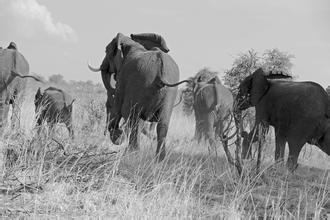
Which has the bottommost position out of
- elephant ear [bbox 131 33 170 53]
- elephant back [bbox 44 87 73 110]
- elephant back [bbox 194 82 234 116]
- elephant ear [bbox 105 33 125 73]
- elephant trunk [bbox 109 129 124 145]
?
elephant trunk [bbox 109 129 124 145]

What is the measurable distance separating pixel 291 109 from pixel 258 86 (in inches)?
30.1

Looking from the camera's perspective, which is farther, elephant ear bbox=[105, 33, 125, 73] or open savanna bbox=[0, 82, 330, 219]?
elephant ear bbox=[105, 33, 125, 73]

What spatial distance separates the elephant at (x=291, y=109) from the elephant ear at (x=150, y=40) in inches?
60.6

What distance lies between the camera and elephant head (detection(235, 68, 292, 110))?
338 inches

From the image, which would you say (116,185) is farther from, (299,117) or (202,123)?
(202,123)

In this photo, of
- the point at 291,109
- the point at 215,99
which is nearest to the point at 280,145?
the point at 291,109

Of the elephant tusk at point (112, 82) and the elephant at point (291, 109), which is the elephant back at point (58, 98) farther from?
the elephant at point (291, 109)

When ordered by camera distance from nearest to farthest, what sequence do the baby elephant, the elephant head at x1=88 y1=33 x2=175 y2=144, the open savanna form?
the open savanna < the elephant head at x1=88 y1=33 x2=175 y2=144 < the baby elephant

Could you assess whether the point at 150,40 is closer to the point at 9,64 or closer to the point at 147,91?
the point at 147,91

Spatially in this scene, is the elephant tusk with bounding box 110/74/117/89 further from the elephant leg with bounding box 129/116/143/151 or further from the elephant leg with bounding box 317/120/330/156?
the elephant leg with bounding box 317/120/330/156

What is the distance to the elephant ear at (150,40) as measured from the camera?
9.09 m

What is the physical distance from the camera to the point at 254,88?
862cm

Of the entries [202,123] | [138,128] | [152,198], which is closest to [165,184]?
[152,198]

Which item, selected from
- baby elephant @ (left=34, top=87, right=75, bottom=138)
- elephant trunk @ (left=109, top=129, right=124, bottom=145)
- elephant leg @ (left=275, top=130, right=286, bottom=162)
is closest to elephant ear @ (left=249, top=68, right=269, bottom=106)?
elephant leg @ (left=275, top=130, right=286, bottom=162)
